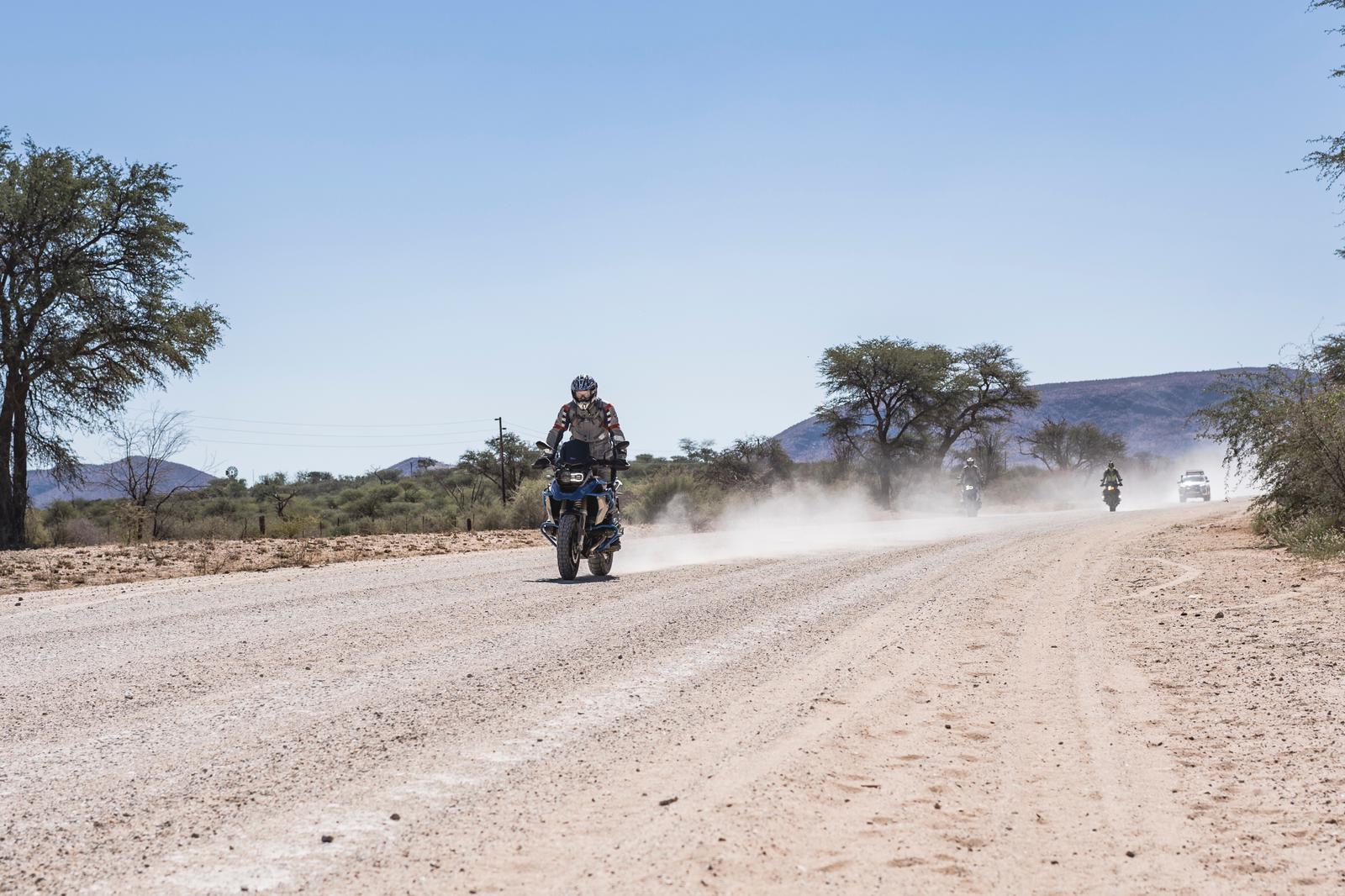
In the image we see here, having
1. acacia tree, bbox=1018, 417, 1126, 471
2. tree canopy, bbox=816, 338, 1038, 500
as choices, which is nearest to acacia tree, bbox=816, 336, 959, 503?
tree canopy, bbox=816, 338, 1038, 500

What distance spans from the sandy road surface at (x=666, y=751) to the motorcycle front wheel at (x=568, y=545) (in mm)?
2873

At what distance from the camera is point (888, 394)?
60781mm

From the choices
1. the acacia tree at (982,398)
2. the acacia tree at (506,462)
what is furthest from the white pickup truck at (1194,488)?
the acacia tree at (506,462)

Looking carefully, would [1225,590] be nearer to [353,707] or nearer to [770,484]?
[353,707]

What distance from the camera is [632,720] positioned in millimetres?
5664

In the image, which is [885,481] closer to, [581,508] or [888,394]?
[888,394]

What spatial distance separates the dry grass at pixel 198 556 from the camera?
16.3m

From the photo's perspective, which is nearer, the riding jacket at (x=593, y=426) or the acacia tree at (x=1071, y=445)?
the riding jacket at (x=593, y=426)

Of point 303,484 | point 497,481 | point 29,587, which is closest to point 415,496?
point 497,481

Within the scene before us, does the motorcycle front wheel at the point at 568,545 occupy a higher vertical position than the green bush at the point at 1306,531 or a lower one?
higher

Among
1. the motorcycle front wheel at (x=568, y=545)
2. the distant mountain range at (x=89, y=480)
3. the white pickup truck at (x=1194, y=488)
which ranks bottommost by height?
the white pickup truck at (x=1194, y=488)

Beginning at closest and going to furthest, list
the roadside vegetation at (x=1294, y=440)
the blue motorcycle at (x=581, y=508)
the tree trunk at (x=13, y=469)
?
the blue motorcycle at (x=581, y=508), the roadside vegetation at (x=1294, y=440), the tree trunk at (x=13, y=469)

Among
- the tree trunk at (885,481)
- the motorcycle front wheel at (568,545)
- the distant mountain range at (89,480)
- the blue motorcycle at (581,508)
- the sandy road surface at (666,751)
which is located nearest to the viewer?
the sandy road surface at (666,751)

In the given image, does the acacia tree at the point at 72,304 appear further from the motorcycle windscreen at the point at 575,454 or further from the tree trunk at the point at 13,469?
the motorcycle windscreen at the point at 575,454
